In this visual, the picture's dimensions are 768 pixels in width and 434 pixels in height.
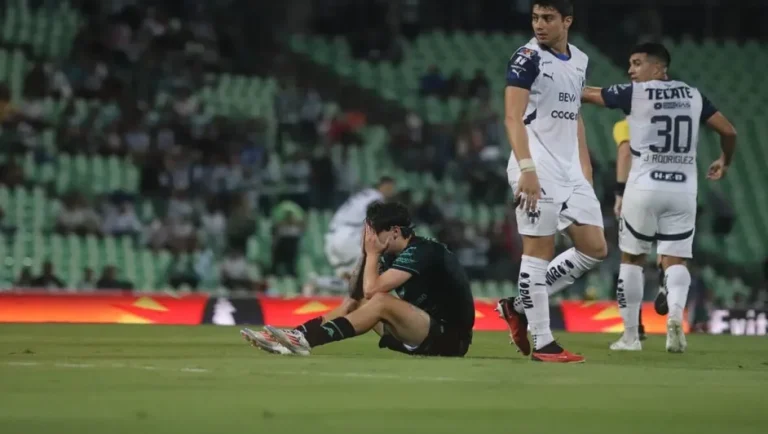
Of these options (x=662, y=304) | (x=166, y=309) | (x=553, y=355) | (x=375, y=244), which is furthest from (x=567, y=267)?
(x=166, y=309)

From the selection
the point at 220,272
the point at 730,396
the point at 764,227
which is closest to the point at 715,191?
the point at 764,227

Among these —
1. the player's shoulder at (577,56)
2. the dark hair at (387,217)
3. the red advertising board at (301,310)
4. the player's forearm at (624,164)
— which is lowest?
the red advertising board at (301,310)

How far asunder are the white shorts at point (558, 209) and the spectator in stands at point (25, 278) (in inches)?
421

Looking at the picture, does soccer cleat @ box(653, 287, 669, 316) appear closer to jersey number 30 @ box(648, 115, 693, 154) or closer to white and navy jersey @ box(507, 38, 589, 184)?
jersey number 30 @ box(648, 115, 693, 154)

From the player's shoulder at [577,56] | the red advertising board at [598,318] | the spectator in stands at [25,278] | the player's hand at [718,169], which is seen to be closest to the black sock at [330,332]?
the player's shoulder at [577,56]

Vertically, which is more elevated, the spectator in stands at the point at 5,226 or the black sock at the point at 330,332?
the black sock at the point at 330,332

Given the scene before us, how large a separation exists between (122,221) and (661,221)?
35.1 feet

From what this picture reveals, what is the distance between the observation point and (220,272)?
66.7 ft

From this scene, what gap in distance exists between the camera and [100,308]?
15.9 meters

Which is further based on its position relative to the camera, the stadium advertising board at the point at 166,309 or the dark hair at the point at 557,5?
the stadium advertising board at the point at 166,309

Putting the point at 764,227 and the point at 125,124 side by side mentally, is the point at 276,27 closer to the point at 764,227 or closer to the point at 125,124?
the point at 125,124

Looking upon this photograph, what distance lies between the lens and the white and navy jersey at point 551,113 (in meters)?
9.53

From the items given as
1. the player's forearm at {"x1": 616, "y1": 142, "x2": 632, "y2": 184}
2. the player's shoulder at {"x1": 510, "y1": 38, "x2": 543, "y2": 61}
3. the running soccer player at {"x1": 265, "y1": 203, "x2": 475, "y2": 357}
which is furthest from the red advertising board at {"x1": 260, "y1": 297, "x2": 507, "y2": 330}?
the player's shoulder at {"x1": 510, "y1": 38, "x2": 543, "y2": 61}

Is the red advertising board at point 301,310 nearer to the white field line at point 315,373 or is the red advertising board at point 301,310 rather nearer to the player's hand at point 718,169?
the player's hand at point 718,169
